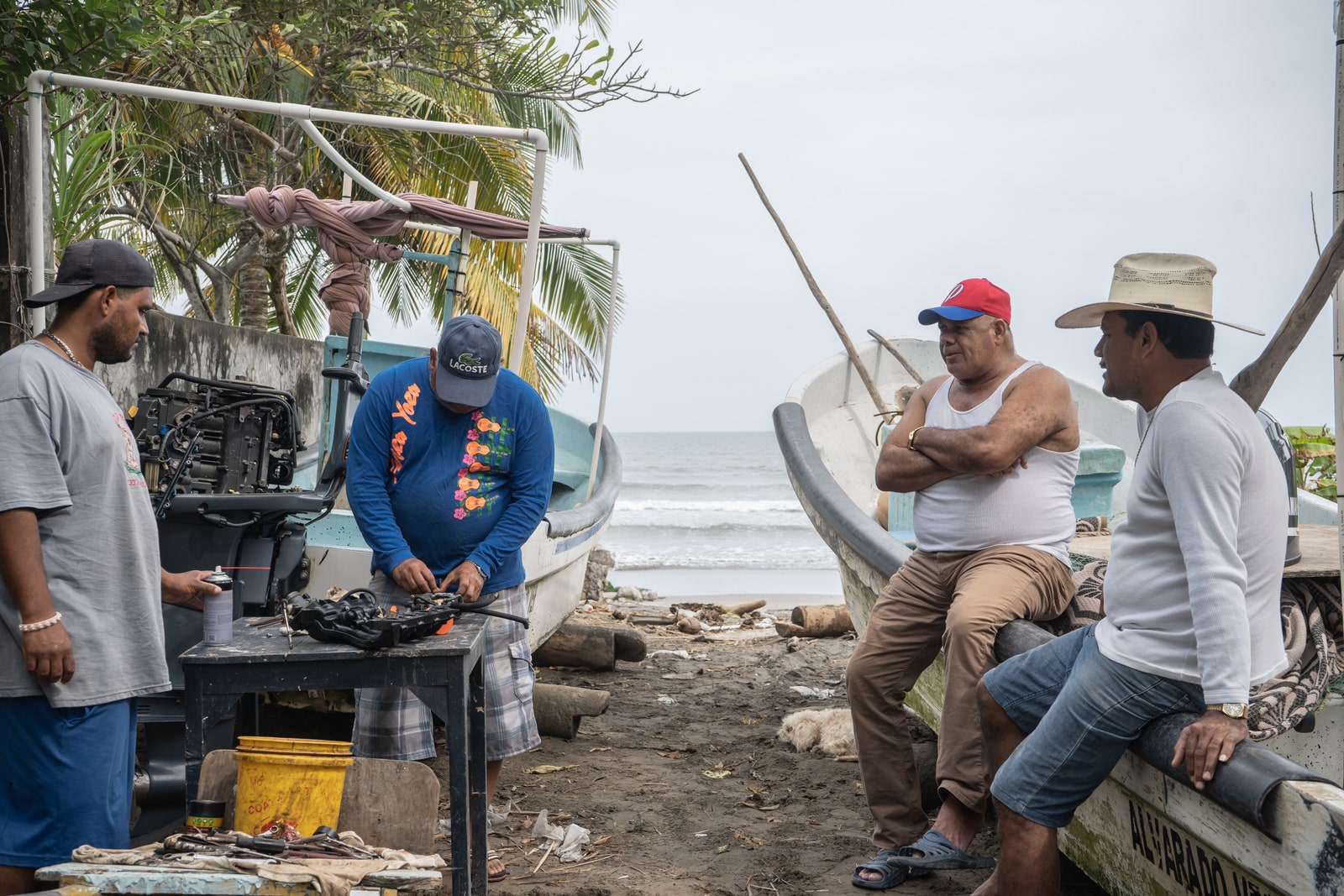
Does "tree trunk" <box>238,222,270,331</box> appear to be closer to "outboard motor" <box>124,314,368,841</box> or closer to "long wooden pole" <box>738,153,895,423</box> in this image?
"long wooden pole" <box>738,153,895,423</box>

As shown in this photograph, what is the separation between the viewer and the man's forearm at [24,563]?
2.47 metres

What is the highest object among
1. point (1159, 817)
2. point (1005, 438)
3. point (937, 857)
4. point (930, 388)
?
point (930, 388)

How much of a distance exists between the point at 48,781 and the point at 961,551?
2.86 meters

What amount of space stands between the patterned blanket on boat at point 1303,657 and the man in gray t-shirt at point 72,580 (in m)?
2.58

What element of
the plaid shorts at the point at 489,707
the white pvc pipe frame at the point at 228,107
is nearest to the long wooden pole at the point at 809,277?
the white pvc pipe frame at the point at 228,107

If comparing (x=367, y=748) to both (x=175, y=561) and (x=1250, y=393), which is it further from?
(x=1250, y=393)

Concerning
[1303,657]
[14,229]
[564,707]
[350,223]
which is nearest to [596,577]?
[564,707]

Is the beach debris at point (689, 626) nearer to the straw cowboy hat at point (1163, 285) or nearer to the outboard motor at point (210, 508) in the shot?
the outboard motor at point (210, 508)

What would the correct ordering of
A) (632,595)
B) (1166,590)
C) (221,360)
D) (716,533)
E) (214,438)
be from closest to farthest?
(1166,590)
(214,438)
(221,360)
(632,595)
(716,533)

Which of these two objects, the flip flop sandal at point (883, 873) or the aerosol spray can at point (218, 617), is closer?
the aerosol spray can at point (218, 617)

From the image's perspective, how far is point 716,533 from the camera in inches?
1077

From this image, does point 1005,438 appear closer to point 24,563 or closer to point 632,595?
point 24,563

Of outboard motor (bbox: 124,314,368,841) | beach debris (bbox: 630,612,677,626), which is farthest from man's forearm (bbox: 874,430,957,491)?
beach debris (bbox: 630,612,677,626)

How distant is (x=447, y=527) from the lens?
12.2 feet
